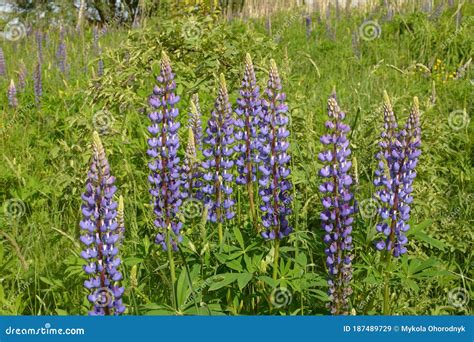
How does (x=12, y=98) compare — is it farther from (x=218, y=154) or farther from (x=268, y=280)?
(x=268, y=280)

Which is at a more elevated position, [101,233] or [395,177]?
[395,177]

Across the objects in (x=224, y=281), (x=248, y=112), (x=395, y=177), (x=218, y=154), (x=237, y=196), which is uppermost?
(x=248, y=112)

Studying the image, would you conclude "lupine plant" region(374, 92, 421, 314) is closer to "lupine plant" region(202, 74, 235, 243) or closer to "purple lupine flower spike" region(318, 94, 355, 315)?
"purple lupine flower spike" region(318, 94, 355, 315)

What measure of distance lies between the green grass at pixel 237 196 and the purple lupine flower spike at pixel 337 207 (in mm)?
87

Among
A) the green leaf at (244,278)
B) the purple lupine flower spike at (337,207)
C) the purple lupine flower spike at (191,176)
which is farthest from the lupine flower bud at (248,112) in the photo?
the green leaf at (244,278)

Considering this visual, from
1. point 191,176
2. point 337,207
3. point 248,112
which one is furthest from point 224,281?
point 248,112

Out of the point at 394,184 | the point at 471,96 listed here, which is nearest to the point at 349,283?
the point at 394,184

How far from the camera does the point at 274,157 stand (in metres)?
2.47

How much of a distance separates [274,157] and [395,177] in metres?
0.49

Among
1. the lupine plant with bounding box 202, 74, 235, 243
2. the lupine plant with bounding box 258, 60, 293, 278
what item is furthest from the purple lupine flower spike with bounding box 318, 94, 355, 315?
Answer: the lupine plant with bounding box 202, 74, 235, 243

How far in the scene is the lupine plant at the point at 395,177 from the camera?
7.69 feet

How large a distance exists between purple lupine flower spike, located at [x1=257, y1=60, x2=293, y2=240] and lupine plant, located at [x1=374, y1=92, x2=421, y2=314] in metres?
0.40

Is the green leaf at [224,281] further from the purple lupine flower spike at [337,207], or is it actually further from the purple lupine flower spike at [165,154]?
the purple lupine flower spike at [337,207]

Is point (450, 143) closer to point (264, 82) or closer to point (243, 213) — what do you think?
point (264, 82)
